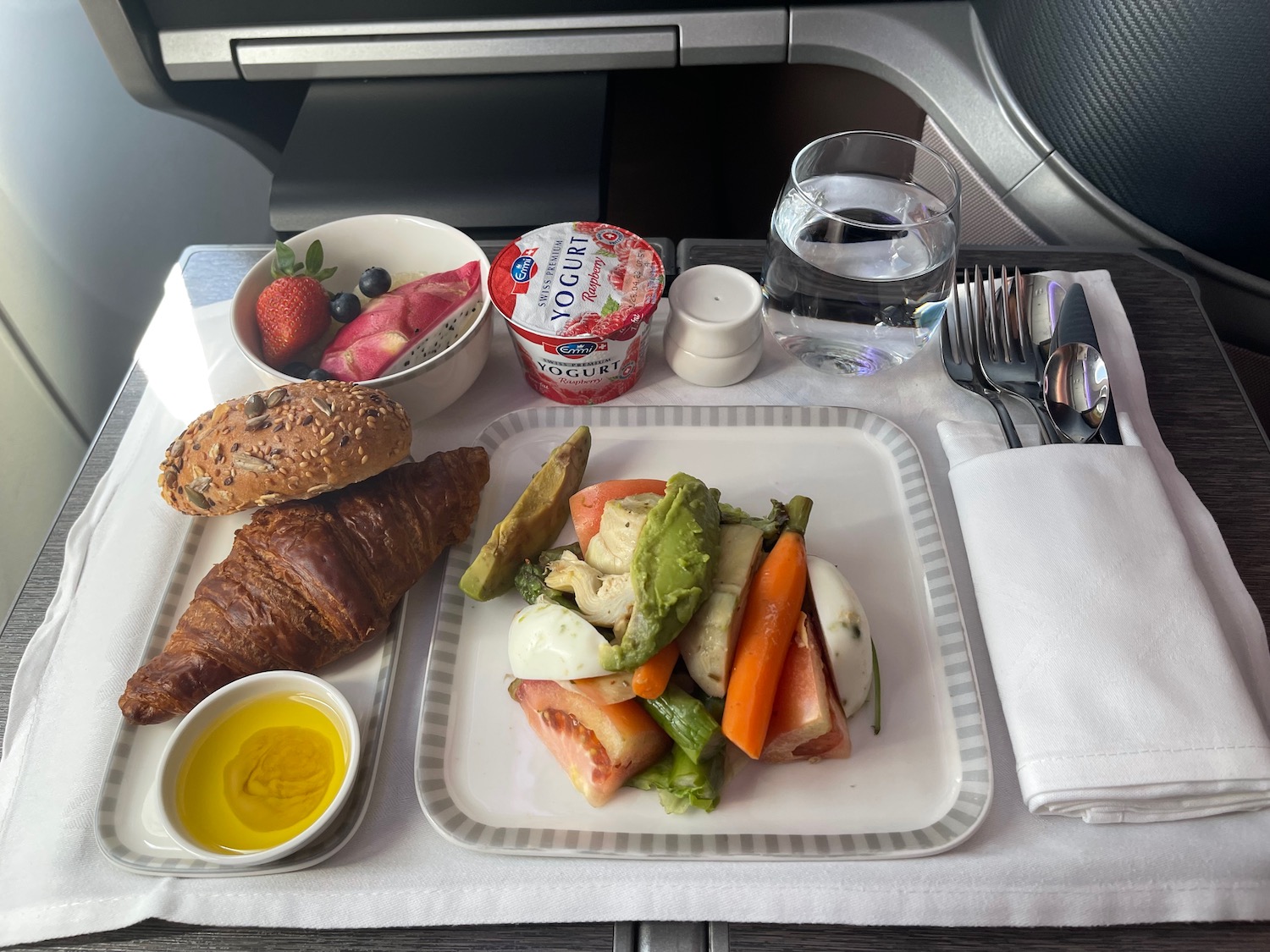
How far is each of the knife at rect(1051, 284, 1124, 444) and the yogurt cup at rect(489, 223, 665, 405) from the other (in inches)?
22.2

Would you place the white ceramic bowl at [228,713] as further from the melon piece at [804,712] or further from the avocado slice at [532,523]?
the melon piece at [804,712]

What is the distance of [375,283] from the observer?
1239 mm

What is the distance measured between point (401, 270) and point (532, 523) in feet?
1.67

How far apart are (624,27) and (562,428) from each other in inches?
35.7

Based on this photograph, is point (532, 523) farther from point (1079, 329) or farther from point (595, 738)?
point (1079, 329)

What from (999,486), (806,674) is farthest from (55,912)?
(999,486)

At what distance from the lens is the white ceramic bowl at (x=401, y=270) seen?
1.14 metres

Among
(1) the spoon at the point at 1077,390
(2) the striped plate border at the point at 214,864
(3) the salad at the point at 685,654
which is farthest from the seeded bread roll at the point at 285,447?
(1) the spoon at the point at 1077,390

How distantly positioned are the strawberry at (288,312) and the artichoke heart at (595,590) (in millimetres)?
510

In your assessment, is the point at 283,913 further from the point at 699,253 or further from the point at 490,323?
the point at 699,253

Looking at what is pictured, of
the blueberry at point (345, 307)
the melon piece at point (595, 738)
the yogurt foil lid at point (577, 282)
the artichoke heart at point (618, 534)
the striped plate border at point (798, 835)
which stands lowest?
the striped plate border at point (798, 835)

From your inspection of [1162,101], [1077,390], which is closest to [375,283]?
[1077,390]

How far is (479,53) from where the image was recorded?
1676 mm

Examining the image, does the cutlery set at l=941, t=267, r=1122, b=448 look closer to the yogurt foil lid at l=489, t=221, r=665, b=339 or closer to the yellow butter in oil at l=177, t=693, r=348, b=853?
the yogurt foil lid at l=489, t=221, r=665, b=339
